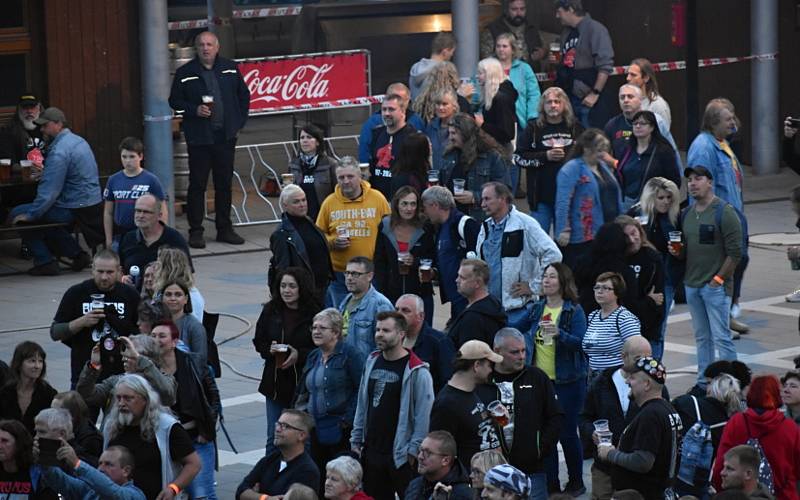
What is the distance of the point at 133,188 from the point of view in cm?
1631

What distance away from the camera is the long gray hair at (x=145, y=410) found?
34.0ft

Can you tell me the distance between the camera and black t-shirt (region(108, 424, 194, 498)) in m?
10.3

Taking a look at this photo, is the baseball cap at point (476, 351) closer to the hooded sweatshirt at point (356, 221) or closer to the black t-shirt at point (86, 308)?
the black t-shirt at point (86, 308)

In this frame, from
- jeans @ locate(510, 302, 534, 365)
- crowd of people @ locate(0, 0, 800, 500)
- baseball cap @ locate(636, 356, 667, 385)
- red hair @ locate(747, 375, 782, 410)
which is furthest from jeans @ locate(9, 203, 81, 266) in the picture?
red hair @ locate(747, 375, 782, 410)

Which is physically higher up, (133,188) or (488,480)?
(133,188)

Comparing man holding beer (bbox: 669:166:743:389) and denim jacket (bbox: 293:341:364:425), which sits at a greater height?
man holding beer (bbox: 669:166:743:389)

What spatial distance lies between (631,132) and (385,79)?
802 centimetres

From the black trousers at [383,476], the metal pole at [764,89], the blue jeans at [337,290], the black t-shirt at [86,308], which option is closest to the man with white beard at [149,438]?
the black trousers at [383,476]

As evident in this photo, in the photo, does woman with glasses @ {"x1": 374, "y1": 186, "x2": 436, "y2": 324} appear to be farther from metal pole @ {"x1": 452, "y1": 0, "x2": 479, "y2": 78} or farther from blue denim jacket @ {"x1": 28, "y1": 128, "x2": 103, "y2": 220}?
metal pole @ {"x1": 452, "y1": 0, "x2": 479, "y2": 78}

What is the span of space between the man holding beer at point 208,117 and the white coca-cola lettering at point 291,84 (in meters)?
1.15

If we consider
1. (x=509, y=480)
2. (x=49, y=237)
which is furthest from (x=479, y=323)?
(x=49, y=237)

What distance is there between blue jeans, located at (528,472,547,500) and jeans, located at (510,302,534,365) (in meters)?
1.82

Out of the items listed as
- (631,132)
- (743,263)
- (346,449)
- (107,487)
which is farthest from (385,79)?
(107,487)

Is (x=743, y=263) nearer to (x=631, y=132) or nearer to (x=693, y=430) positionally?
(x=631, y=132)
